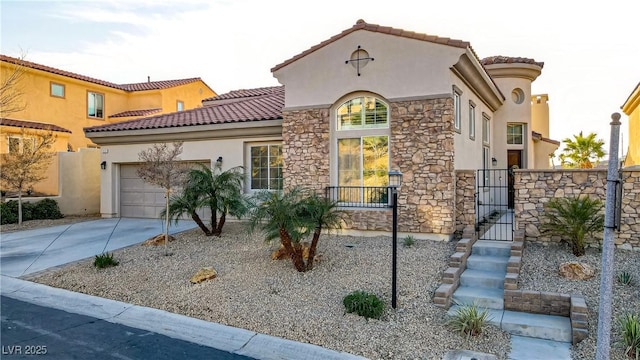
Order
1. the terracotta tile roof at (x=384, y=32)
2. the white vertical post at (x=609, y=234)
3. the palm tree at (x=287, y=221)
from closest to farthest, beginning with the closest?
the white vertical post at (x=609, y=234), the palm tree at (x=287, y=221), the terracotta tile roof at (x=384, y=32)

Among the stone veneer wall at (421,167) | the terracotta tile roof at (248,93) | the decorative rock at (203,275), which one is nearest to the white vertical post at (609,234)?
the stone veneer wall at (421,167)

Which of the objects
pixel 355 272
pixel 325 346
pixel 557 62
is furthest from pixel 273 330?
pixel 557 62

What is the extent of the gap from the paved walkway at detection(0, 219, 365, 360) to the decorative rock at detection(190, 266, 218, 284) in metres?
1.18

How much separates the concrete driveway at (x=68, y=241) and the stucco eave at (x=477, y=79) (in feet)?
34.1

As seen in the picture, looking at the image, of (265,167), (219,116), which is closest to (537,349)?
(265,167)

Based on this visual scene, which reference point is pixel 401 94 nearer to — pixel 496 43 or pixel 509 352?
pixel 509 352

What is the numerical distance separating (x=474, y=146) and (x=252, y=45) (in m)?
9.99

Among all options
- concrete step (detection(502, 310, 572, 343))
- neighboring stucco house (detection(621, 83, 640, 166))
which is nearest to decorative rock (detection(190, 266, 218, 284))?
concrete step (detection(502, 310, 572, 343))

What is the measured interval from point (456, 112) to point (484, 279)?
214 inches

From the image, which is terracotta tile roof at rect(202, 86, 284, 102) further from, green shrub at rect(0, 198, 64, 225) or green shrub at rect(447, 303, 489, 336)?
green shrub at rect(447, 303, 489, 336)

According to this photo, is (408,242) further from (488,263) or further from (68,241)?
(68,241)

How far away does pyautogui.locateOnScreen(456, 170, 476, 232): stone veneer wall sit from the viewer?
10750 mm

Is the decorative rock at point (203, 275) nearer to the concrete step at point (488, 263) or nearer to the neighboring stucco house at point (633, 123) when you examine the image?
the concrete step at point (488, 263)

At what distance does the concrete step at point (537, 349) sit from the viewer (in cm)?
566
